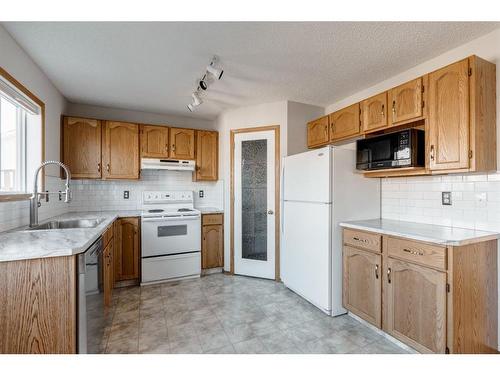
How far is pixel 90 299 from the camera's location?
151cm

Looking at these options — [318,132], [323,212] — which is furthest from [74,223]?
[318,132]

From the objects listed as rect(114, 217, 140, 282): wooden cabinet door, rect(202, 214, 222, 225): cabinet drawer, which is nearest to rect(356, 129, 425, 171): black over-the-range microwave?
rect(202, 214, 222, 225): cabinet drawer

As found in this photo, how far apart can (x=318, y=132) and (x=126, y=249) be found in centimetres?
277

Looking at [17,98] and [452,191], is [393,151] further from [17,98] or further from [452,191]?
[17,98]

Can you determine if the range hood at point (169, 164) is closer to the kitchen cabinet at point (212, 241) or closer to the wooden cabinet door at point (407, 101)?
the kitchen cabinet at point (212, 241)

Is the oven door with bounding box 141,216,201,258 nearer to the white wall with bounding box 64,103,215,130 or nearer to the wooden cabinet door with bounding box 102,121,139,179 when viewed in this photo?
the wooden cabinet door with bounding box 102,121,139,179

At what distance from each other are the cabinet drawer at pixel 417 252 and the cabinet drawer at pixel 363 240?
0.10 metres

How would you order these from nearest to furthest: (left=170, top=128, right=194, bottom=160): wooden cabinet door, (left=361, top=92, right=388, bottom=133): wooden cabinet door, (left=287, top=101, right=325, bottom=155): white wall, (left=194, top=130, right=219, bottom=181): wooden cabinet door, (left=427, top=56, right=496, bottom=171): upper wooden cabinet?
(left=427, top=56, right=496, bottom=171): upper wooden cabinet
(left=361, top=92, right=388, bottom=133): wooden cabinet door
(left=287, top=101, right=325, bottom=155): white wall
(left=170, top=128, right=194, bottom=160): wooden cabinet door
(left=194, top=130, right=219, bottom=181): wooden cabinet door

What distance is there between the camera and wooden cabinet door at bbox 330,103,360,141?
103 inches

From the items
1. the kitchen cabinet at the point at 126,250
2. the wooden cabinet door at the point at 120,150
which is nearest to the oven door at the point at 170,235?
the kitchen cabinet at the point at 126,250

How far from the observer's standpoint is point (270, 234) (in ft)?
10.9

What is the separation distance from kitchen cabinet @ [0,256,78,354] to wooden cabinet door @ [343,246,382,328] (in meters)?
2.09

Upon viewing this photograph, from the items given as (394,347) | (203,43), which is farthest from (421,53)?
(394,347)
